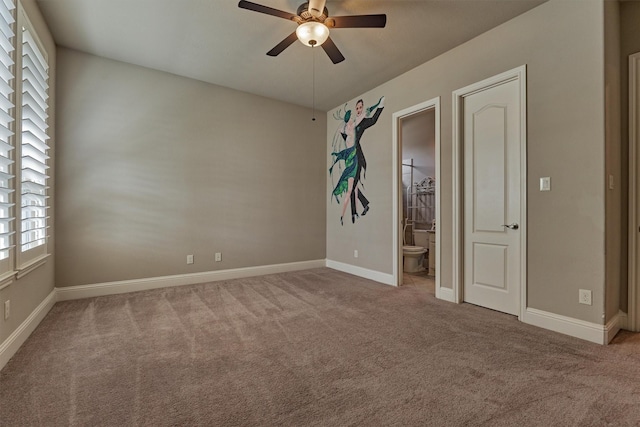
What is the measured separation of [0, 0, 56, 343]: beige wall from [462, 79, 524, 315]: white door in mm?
3938

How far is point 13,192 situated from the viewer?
212cm

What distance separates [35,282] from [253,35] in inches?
121

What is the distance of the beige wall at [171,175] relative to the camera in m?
3.40

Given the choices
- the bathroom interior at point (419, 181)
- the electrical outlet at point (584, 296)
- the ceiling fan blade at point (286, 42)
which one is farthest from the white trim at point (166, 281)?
the electrical outlet at point (584, 296)

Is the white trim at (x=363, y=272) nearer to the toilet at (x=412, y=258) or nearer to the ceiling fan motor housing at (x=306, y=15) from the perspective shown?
the toilet at (x=412, y=258)

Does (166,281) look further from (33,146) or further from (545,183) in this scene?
(545,183)

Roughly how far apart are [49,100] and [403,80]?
402 centimetres

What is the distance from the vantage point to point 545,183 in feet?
8.46

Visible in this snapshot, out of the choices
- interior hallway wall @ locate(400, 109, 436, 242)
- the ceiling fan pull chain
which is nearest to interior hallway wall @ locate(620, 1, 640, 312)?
the ceiling fan pull chain

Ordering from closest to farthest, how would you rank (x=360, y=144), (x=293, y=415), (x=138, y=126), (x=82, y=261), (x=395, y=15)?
(x=293, y=415)
(x=395, y=15)
(x=82, y=261)
(x=138, y=126)
(x=360, y=144)

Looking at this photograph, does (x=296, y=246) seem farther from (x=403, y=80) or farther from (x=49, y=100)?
(x=49, y=100)

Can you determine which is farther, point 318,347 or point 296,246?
point 296,246

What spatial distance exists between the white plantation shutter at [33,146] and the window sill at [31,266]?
0.12 metres

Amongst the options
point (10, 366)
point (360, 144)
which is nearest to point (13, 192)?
point (10, 366)
